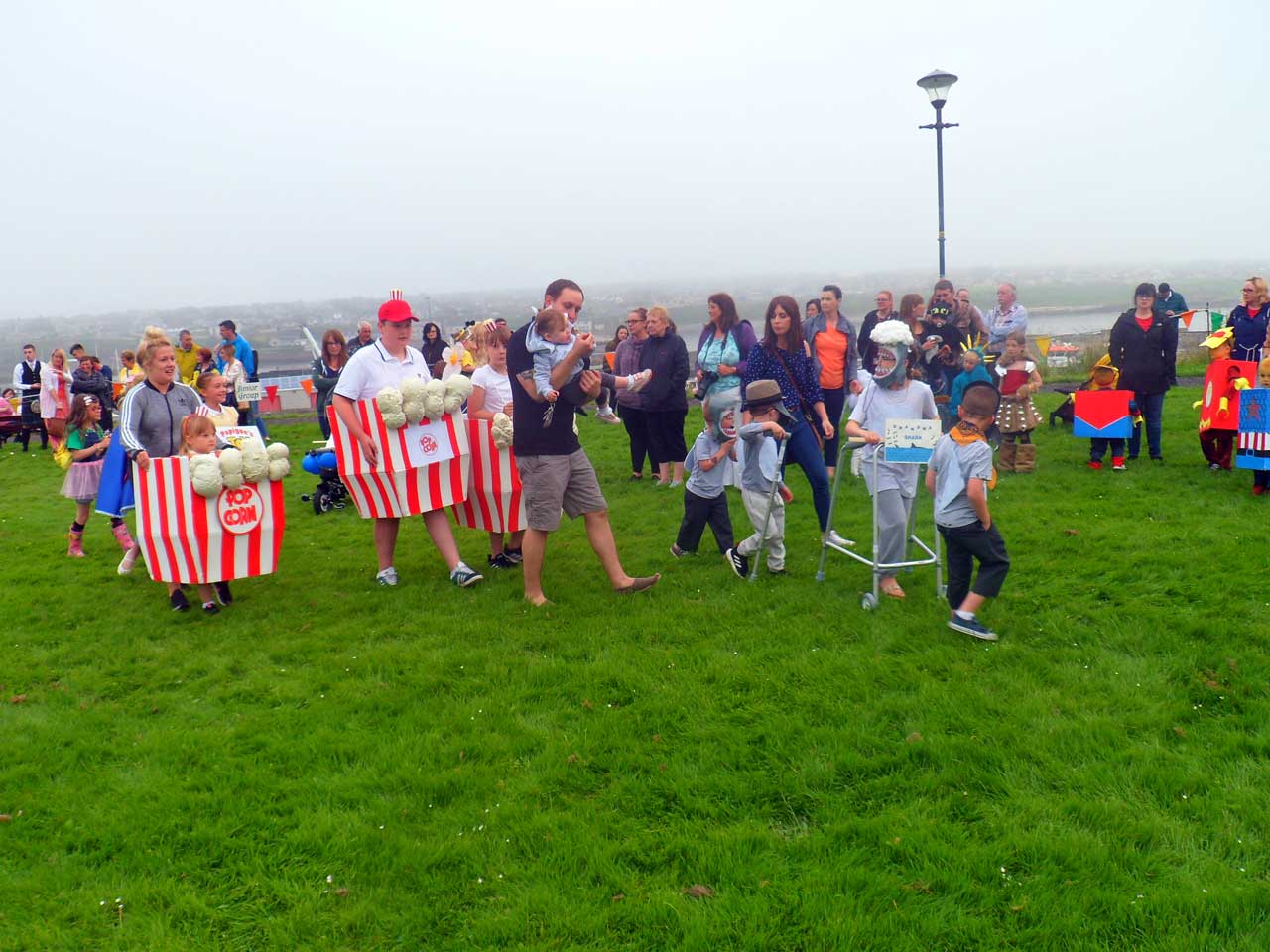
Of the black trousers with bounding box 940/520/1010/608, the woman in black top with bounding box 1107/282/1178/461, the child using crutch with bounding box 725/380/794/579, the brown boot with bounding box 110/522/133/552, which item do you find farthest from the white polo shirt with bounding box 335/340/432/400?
the woman in black top with bounding box 1107/282/1178/461

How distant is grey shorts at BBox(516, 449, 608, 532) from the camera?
638 centimetres

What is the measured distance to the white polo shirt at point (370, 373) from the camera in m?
6.78

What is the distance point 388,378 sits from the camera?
6891 millimetres

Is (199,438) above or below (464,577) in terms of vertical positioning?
above

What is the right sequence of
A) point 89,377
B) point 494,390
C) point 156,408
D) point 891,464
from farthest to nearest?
point 89,377 < point 494,390 < point 156,408 < point 891,464

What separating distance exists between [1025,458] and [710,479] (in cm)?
472

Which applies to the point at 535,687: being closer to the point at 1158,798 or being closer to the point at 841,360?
the point at 1158,798

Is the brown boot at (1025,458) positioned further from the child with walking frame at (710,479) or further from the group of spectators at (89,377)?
the group of spectators at (89,377)

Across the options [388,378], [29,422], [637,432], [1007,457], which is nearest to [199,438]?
[388,378]

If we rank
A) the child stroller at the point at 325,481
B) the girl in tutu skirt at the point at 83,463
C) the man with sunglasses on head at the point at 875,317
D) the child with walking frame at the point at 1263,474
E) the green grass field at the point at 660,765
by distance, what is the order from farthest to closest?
the man with sunglasses on head at the point at 875,317 < the child stroller at the point at 325,481 < the girl in tutu skirt at the point at 83,463 < the child with walking frame at the point at 1263,474 < the green grass field at the point at 660,765

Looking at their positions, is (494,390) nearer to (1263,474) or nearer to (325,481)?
(325,481)

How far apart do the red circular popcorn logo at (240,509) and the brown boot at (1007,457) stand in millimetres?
7815

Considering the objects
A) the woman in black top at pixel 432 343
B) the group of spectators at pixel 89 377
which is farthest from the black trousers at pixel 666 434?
the group of spectators at pixel 89 377

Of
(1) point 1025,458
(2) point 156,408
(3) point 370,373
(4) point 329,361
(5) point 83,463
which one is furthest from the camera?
(4) point 329,361
